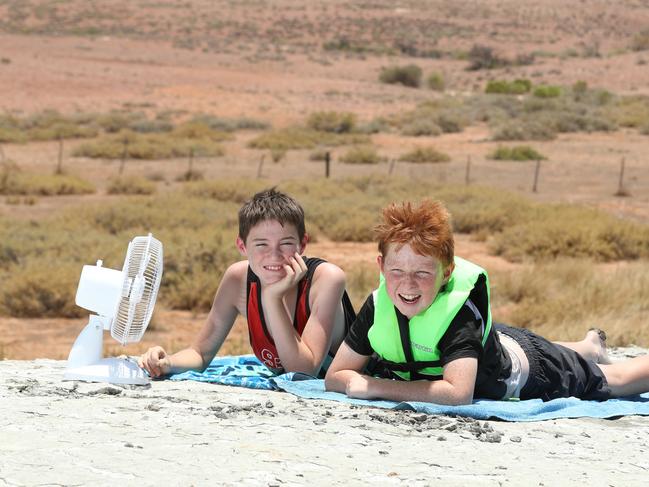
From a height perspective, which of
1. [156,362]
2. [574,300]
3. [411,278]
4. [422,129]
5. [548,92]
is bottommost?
[574,300]

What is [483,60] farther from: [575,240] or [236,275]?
[236,275]

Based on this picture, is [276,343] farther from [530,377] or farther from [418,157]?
[418,157]

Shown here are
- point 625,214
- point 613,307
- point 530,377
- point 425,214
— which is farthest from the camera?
point 625,214

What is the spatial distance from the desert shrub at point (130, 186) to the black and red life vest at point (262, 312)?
58.2 feet

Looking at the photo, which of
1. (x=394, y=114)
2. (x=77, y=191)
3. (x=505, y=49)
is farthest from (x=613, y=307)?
(x=505, y=49)

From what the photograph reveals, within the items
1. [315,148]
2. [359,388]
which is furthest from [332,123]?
[359,388]

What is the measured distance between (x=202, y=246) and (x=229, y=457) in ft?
35.2

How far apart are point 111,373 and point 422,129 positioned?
31.7 metres

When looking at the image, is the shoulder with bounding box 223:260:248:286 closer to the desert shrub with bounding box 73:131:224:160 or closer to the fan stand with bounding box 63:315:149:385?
the fan stand with bounding box 63:315:149:385

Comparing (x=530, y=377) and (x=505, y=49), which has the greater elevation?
(x=505, y=49)

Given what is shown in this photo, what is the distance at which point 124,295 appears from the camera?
4.63 metres

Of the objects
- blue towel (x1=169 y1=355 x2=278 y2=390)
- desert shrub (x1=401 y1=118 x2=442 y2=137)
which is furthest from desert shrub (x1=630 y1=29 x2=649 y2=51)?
blue towel (x1=169 y1=355 x2=278 y2=390)

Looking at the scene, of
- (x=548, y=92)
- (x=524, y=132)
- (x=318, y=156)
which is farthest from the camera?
(x=548, y=92)

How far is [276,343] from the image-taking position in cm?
486
